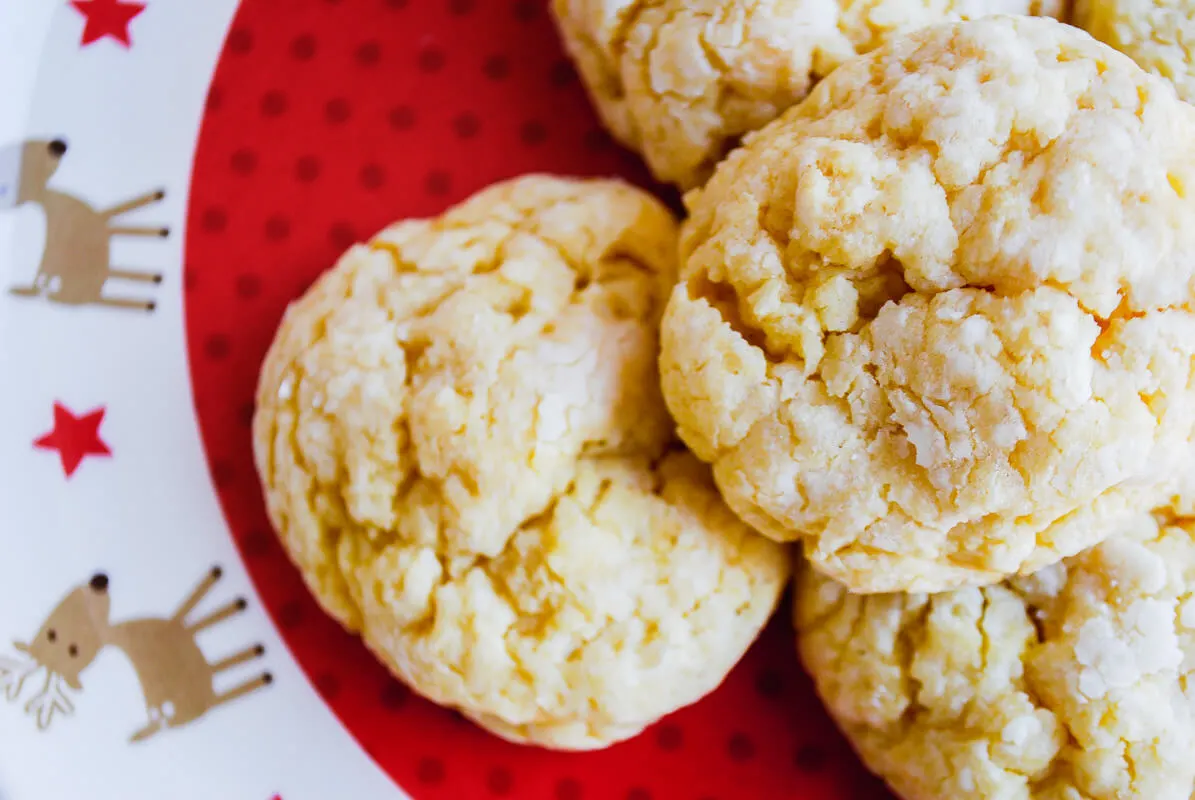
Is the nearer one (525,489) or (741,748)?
(525,489)

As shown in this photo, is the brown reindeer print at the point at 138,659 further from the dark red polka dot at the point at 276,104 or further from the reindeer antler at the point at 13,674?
the dark red polka dot at the point at 276,104

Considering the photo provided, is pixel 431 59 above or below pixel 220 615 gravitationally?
above

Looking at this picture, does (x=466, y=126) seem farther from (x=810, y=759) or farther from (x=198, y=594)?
(x=810, y=759)

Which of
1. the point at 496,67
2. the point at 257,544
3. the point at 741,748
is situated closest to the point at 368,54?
the point at 496,67

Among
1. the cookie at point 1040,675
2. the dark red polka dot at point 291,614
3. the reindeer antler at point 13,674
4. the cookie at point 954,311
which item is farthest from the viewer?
the dark red polka dot at point 291,614

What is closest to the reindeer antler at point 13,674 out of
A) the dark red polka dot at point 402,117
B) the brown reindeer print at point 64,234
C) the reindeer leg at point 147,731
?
the reindeer leg at point 147,731

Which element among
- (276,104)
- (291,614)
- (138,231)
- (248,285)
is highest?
(276,104)
